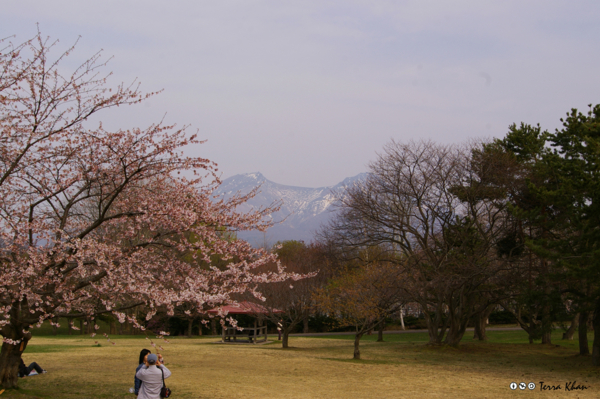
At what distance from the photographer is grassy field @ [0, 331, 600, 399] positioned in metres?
11.6

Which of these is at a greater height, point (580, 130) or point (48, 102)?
point (580, 130)

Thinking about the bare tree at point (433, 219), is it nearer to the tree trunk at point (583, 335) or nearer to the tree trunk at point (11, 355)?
the tree trunk at point (583, 335)

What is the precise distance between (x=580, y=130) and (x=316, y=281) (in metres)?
17.2

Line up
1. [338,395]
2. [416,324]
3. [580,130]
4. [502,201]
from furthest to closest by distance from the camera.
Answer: [416,324] → [502,201] → [580,130] → [338,395]

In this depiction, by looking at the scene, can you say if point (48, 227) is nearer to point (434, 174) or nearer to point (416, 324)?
point (434, 174)

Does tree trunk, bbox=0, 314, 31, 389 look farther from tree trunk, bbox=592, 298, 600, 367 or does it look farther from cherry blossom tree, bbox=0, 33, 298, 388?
tree trunk, bbox=592, 298, 600, 367

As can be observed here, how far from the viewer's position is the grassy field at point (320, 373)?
37.9 feet

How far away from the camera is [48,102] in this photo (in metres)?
8.37

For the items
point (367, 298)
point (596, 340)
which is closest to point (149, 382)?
point (367, 298)

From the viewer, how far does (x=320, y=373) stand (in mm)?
15266

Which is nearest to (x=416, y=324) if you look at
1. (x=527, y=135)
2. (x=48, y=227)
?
(x=527, y=135)

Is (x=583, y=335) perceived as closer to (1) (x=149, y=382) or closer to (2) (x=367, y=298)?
(2) (x=367, y=298)

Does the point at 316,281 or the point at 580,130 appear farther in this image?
the point at 316,281

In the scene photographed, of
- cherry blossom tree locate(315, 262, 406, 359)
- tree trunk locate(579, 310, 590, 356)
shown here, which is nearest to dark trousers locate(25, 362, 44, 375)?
cherry blossom tree locate(315, 262, 406, 359)
